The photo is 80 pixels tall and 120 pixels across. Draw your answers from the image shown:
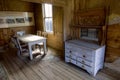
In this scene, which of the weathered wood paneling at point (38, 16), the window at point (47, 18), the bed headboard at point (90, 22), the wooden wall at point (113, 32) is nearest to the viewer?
the wooden wall at point (113, 32)

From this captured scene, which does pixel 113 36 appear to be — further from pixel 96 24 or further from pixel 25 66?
pixel 25 66

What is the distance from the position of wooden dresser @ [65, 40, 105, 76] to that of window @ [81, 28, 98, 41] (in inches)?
15.1

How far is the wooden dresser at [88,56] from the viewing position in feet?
7.19

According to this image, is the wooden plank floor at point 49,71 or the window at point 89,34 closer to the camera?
the wooden plank floor at point 49,71

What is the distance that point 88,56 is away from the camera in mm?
2258

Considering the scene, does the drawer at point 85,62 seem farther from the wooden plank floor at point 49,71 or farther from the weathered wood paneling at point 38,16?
the weathered wood paneling at point 38,16

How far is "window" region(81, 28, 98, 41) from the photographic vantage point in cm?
265

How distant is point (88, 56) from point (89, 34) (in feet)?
2.77

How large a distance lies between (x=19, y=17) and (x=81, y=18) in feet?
12.7

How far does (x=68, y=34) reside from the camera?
3305 millimetres

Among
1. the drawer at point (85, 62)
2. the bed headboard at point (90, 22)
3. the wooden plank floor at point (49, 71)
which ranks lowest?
the wooden plank floor at point (49, 71)

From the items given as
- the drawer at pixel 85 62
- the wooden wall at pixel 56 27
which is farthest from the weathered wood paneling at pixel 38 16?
the drawer at pixel 85 62

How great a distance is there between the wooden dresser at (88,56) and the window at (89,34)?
1.26 feet

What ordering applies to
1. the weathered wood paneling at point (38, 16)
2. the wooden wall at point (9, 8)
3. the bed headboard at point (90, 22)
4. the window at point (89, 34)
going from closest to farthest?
the bed headboard at point (90, 22) → the window at point (89, 34) → the wooden wall at point (9, 8) → the weathered wood paneling at point (38, 16)
